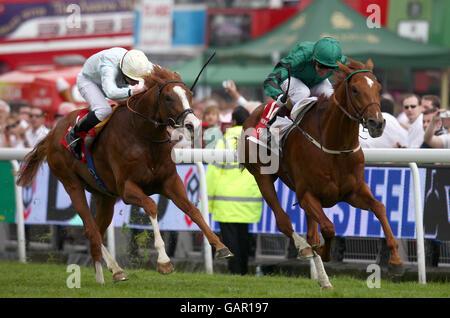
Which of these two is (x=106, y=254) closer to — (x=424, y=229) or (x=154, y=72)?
(x=154, y=72)

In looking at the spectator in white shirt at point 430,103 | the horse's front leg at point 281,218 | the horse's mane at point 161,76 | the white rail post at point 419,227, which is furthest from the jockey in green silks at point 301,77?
the spectator in white shirt at point 430,103

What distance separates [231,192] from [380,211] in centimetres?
266

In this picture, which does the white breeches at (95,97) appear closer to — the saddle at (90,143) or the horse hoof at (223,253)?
the saddle at (90,143)

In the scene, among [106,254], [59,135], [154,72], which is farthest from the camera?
[59,135]

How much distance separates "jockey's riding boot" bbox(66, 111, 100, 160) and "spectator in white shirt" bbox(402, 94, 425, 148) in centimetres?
361

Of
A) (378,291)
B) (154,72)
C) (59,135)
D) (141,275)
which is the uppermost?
(154,72)

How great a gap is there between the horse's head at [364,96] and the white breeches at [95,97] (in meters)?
2.29

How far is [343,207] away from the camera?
26.7ft

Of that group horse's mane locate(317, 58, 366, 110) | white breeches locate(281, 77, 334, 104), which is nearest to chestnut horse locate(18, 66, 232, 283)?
white breeches locate(281, 77, 334, 104)

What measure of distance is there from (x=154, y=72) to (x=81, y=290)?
1913 mm

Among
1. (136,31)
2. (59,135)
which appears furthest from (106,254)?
(136,31)

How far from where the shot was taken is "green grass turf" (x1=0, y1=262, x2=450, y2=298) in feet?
20.5

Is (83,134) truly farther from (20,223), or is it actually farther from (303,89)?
(20,223)
